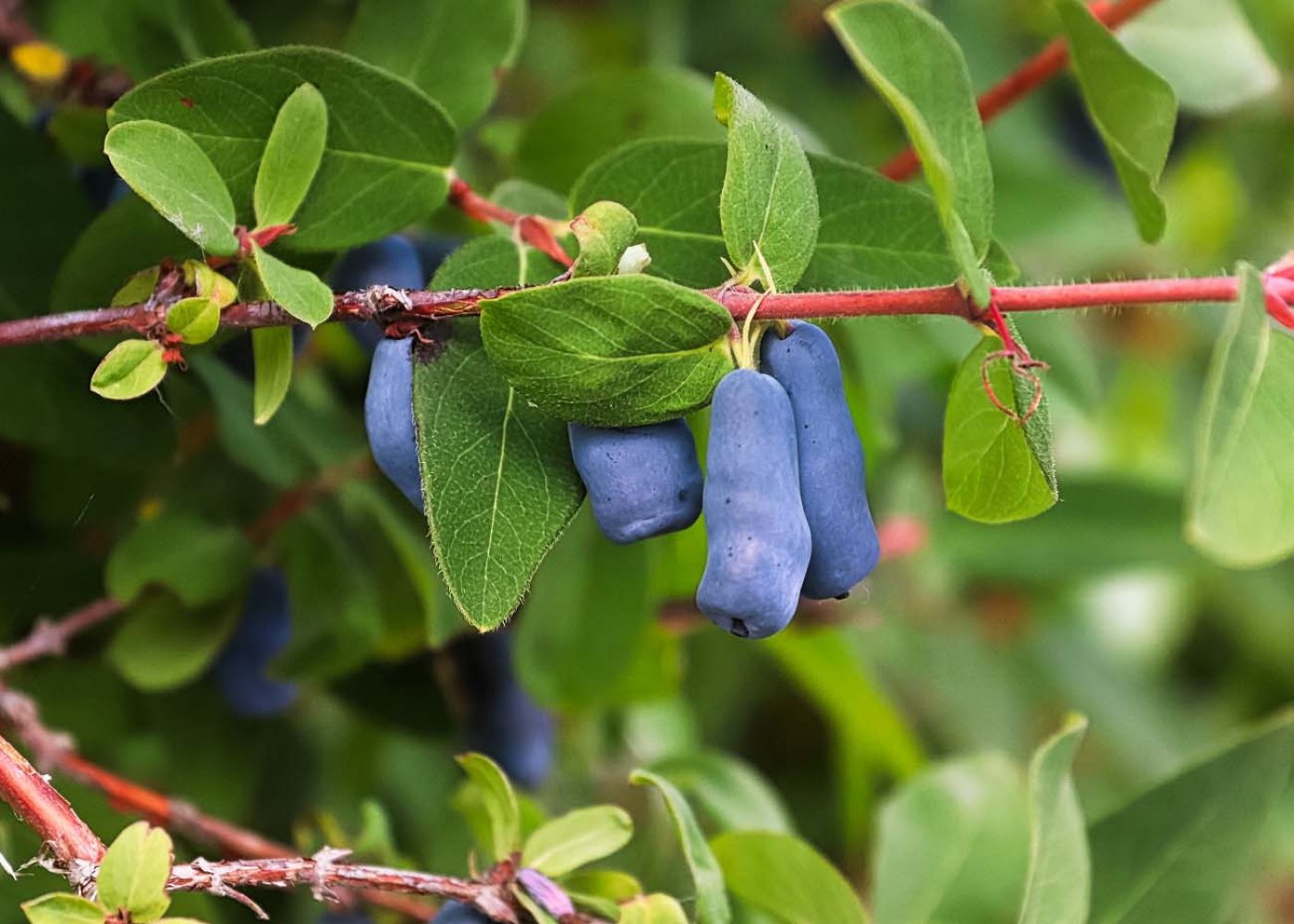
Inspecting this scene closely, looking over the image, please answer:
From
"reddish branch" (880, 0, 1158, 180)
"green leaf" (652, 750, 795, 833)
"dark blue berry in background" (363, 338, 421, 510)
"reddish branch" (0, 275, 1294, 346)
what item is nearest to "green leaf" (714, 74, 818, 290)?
"reddish branch" (0, 275, 1294, 346)

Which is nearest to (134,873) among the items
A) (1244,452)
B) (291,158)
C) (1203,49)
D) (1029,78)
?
(291,158)

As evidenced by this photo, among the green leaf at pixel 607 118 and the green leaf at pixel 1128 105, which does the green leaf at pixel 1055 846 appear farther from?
the green leaf at pixel 607 118

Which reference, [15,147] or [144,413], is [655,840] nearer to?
[144,413]

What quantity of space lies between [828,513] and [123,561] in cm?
44

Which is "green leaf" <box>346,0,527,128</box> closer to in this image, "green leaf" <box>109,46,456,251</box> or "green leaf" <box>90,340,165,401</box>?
"green leaf" <box>109,46,456,251</box>

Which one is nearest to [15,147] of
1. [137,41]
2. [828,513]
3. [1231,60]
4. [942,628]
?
[137,41]

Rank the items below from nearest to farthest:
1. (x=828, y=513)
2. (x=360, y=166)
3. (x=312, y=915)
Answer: (x=828, y=513), (x=360, y=166), (x=312, y=915)

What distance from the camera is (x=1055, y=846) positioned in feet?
2.32

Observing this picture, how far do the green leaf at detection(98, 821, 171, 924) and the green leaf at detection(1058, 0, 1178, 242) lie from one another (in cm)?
48

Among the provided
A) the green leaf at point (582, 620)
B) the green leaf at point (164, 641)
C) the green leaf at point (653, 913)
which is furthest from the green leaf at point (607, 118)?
the green leaf at point (653, 913)

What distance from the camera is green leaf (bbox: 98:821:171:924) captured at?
493 mm

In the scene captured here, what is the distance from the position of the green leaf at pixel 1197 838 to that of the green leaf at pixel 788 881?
191 mm

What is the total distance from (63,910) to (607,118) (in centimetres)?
56

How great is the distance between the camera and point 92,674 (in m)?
0.93
